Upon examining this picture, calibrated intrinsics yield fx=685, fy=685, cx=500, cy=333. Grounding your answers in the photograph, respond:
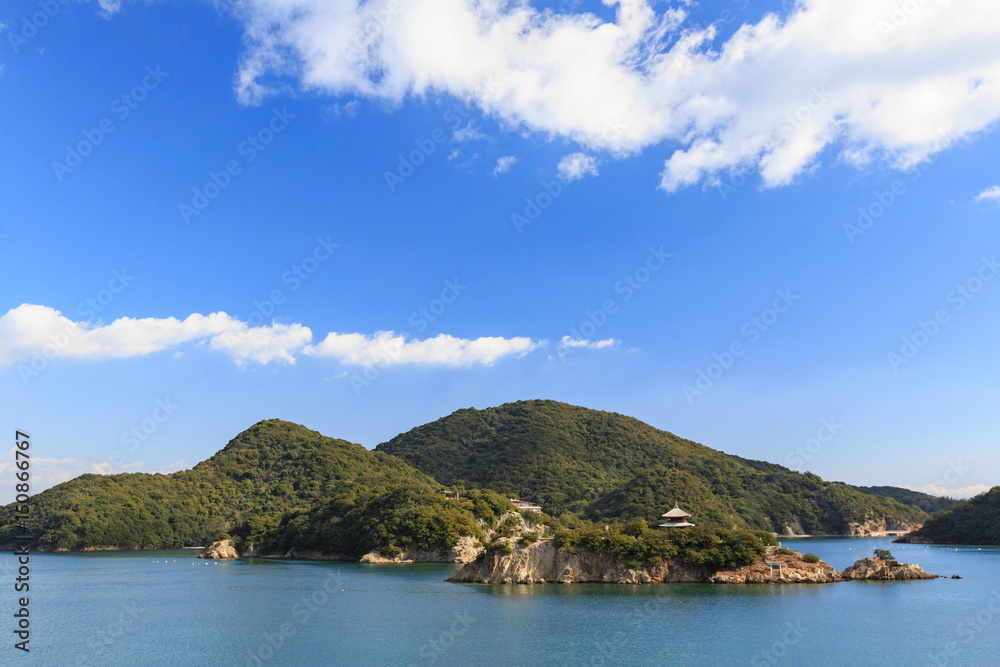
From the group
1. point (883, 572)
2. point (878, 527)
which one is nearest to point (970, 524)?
point (878, 527)

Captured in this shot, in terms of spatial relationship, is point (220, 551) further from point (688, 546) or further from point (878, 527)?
point (878, 527)

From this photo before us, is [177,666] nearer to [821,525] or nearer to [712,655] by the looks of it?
[712,655]

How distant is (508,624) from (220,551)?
70.6 meters

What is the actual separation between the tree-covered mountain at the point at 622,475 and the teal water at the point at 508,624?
75033 mm

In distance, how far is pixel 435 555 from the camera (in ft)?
261

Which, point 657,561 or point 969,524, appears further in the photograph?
point 969,524

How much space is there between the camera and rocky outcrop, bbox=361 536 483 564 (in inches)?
3103

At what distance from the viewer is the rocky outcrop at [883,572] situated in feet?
169

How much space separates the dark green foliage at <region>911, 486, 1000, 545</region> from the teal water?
60.9m
